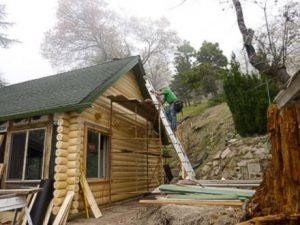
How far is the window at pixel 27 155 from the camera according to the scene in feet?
24.4

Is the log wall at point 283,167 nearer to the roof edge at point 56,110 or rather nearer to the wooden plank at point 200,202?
the wooden plank at point 200,202

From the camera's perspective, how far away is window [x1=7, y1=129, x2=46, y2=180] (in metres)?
7.43

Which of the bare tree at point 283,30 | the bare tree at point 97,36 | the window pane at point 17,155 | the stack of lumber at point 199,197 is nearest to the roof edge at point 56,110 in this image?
the window pane at point 17,155

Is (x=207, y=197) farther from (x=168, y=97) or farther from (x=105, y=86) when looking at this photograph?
(x=168, y=97)

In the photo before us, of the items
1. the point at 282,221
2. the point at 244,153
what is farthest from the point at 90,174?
the point at 282,221

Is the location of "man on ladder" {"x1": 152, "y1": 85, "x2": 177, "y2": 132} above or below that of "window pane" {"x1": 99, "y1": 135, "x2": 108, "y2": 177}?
above

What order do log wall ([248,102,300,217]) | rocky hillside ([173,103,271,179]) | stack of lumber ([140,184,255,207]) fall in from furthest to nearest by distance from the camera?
rocky hillside ([173,103,271,179]) → stack of lumber ([140,184,255,207]) → log wall ([248,102,300,217])

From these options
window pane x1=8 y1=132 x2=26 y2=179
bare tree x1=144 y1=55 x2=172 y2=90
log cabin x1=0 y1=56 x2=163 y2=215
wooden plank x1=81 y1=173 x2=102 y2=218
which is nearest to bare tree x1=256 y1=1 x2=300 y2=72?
log cabin x1=0 y1=56 x2=163 y2=215

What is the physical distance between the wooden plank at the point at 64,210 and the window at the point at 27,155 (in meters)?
1.24

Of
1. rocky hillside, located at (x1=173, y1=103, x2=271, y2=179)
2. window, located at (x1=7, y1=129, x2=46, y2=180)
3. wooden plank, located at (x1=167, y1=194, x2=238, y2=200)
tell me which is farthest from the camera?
rocky hillside, located at (x1=173, y1=103, x2=271, y2=179)

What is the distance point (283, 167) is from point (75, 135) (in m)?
5.95

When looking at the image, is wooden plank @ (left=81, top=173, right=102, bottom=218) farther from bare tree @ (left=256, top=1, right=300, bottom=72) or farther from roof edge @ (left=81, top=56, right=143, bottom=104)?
bare tree @ (left=256, top=1, right=300, bottom=72)

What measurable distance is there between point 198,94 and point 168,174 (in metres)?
13.6

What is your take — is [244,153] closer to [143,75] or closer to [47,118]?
[143,75]
